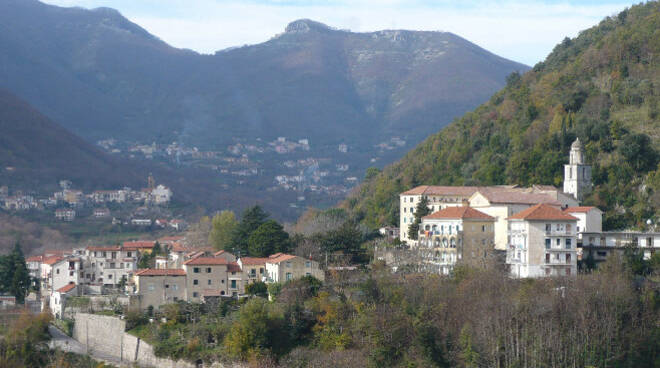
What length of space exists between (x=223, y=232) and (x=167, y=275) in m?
15.4

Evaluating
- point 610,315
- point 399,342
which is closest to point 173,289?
point 399,342

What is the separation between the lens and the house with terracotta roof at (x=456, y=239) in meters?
55.4

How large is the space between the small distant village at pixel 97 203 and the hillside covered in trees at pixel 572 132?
96.8ft

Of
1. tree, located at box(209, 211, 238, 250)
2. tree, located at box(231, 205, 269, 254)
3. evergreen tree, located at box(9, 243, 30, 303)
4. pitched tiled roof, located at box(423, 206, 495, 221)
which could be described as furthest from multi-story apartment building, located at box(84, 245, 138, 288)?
pitched tiled roof, located at box(423, 206, 495, 221)

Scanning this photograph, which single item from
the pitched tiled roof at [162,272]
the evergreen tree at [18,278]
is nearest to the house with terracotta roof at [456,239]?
the pitched tiled roof at [162,272]

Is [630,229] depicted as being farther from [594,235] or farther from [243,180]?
[243,180]

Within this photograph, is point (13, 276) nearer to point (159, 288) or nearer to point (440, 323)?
point (159, 288)

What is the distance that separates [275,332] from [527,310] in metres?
11.2

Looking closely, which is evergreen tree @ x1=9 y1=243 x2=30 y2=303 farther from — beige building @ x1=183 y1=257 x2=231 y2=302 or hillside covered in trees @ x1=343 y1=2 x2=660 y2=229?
hillside covered in trees @ x1=343 y1=2 x2=660 y2=229

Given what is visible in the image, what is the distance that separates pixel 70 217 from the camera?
116m

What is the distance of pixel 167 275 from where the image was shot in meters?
55.9

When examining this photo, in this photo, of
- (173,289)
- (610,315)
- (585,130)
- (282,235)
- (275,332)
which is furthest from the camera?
(585,130)

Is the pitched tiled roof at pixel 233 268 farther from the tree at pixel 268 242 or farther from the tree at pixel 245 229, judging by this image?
the tree at pixel 245 229

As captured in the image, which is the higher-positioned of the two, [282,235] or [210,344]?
[282,235]
